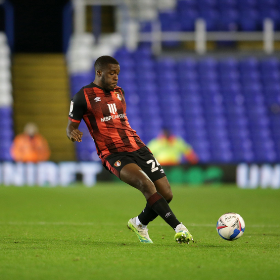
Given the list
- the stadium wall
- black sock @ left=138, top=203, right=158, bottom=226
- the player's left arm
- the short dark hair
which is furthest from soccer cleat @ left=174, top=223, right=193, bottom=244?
the stadium wall

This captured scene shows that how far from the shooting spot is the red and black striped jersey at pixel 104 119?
19.1 ft

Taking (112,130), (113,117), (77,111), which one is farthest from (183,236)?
(77,111)

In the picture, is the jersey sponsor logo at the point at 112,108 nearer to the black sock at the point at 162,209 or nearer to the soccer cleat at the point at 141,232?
the black sock at the point at 162,209

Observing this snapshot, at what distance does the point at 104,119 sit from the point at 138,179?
0.79 m

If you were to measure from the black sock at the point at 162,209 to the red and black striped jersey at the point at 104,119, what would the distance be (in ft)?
2.12

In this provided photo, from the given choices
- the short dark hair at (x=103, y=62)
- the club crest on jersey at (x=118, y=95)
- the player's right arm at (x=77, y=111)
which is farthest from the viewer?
the club crest on jersey at (x=118, y=95)

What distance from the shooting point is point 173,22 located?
790 inches

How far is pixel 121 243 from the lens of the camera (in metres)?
5.62

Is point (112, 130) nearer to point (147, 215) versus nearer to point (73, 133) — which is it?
point (73, 133)

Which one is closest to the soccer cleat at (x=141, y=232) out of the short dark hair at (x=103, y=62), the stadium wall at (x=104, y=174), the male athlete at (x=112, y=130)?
the male athlete at (x=112, y=130)

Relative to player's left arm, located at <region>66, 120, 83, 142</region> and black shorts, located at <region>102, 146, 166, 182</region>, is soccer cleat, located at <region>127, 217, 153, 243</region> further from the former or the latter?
player's left arm, located at <region>66, 120, 83, 142</region>

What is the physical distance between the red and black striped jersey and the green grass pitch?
944mm

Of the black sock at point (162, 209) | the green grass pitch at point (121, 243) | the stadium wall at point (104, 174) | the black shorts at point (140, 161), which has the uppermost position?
the black shorts at point (140, 161)

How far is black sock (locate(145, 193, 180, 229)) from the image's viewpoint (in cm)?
532
